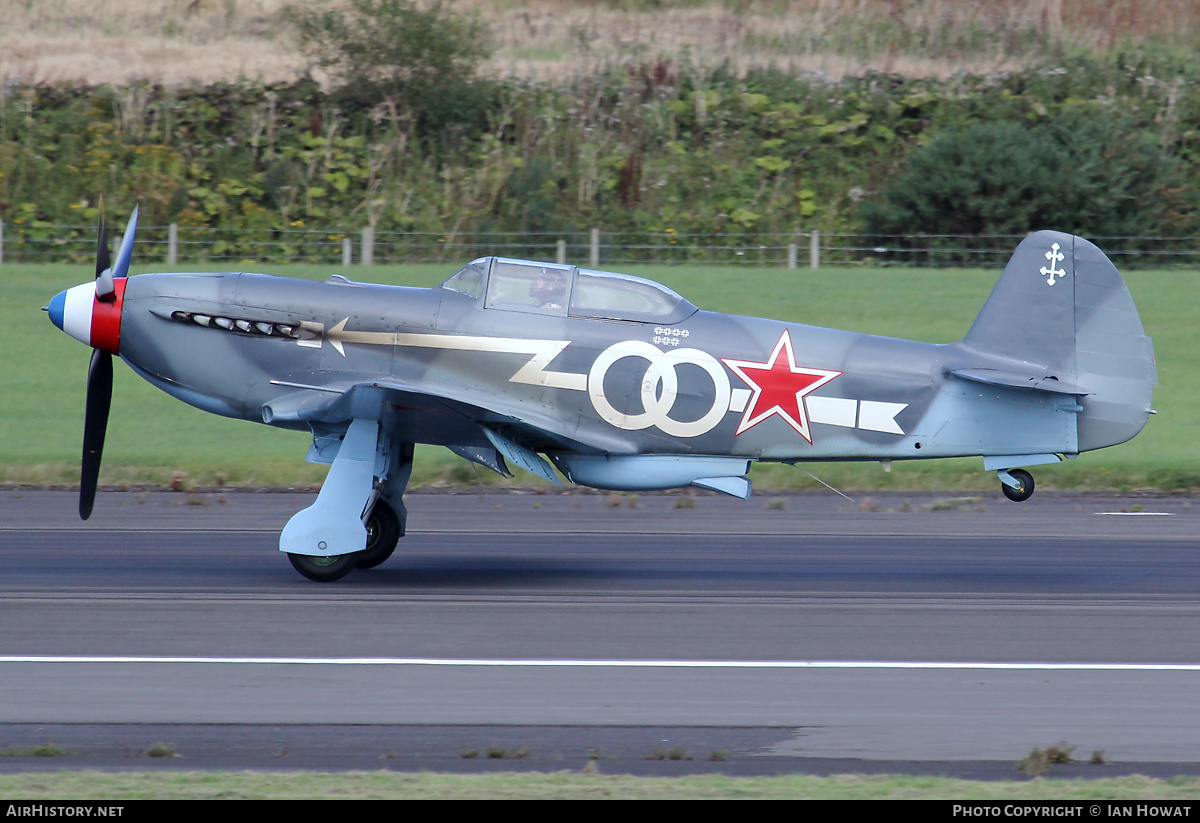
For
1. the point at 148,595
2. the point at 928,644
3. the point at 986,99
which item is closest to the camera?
the point at 928,644

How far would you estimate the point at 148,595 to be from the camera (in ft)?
30.6

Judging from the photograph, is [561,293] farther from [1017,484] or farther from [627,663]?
[1017,484]

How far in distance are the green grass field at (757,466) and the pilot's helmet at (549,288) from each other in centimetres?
376

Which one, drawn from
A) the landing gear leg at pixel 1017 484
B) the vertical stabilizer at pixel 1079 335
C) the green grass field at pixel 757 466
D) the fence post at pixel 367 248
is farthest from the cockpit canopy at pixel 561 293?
the fence post at pixel 367 248

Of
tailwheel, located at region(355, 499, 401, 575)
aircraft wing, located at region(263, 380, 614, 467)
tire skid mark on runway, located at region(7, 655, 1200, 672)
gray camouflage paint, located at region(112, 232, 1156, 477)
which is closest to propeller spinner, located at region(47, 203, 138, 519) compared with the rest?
gray camouflage paint, located at region(112, 232, 1156, 477)

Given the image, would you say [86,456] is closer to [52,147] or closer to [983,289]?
[983,289]

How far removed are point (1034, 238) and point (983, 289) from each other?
1447cm

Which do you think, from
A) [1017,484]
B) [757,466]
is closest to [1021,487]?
[1017,484]

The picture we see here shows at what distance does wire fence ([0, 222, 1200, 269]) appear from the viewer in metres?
27.0

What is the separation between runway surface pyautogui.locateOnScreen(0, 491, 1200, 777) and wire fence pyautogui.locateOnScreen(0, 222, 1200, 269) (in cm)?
1439

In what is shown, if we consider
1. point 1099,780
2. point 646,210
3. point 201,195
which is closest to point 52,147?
point 201,195

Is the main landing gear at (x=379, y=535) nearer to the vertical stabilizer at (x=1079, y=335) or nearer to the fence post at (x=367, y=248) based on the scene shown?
the vertical stabilizer at (x=1079, y=335)

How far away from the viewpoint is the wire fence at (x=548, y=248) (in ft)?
88.7

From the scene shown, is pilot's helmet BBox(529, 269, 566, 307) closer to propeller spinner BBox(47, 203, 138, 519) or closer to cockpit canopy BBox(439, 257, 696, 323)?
cockpit canopy BBox(439, 257, 696, 323)
